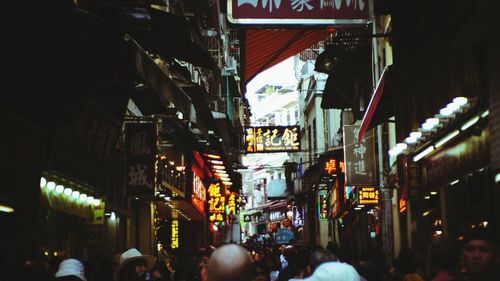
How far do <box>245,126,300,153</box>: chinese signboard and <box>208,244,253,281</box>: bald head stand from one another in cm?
3147

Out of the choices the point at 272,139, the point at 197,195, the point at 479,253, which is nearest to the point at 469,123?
the point at 479,253

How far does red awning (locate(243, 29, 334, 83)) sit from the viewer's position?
81.8ft

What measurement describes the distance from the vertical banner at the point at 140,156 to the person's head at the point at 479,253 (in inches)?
430

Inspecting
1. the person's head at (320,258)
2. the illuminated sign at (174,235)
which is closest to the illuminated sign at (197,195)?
the illuminated sign at (174,235)

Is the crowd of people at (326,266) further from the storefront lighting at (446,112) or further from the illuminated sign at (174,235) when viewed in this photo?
the illuminated sign at (174,235)

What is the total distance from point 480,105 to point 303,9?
368 cm

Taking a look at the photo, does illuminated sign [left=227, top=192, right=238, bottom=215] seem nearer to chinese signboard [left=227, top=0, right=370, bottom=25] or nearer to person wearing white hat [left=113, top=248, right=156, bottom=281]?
chinese signboard [left=227, top=0, right=370, bottom=25]

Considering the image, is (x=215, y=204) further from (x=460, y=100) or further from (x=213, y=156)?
(x=460, y=100)

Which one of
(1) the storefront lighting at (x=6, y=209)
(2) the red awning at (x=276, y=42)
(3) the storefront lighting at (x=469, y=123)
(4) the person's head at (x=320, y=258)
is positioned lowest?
(4) the person's head at (x=320, y=258)

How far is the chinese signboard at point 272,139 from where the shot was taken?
118ft

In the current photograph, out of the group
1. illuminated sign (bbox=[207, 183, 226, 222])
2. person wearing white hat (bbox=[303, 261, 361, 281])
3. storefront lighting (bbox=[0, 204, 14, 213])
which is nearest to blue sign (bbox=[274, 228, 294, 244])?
storefront lighting (bbox=[0, 204, 14, 213])

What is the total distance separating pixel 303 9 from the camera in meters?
13.3

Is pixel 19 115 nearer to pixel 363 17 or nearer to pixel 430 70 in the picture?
pixel 363 17

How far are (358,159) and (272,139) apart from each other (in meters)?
11.2
